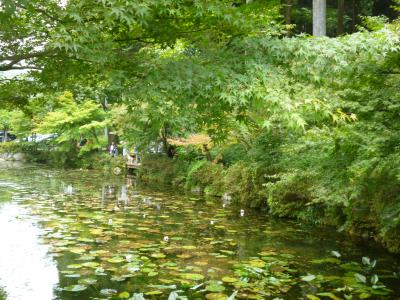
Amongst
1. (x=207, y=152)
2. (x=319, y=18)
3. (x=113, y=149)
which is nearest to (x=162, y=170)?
(x=207, y=152)

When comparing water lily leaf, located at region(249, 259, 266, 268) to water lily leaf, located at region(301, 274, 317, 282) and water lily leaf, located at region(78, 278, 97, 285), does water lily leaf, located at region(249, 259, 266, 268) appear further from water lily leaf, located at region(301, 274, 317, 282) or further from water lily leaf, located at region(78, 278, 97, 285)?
water lily leaf, located at region(78, 278, 97, 285)

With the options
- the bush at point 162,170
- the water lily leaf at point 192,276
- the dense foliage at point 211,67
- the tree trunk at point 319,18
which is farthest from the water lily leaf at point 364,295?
the bush at point 162,170

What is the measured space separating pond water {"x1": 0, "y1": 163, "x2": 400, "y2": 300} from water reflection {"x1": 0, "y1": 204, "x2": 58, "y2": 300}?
0.01m

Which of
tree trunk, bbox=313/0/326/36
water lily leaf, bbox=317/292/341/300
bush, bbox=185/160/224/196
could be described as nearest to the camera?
water lily leaf, bbox=317/292/341/300

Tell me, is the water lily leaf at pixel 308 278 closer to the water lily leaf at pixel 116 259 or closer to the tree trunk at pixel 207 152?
the water lily leaf at pixel 116 259

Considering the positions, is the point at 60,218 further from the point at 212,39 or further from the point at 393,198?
the point at 393,198

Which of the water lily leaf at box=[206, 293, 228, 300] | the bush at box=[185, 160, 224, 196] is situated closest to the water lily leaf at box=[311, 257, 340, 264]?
the water lily leaf at box=[206, 293, 228, 300]

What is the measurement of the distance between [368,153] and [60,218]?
271 inches

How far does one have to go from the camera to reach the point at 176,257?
6.86 meters

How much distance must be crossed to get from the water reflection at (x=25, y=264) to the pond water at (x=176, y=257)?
0.5 inches

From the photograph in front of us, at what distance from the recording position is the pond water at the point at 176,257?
17.8 ft

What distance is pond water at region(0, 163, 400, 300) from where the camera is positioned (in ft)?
17.8

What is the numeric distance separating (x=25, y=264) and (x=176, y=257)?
233 cm

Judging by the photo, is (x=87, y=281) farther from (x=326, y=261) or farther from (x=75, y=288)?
(x=326, y=261)
